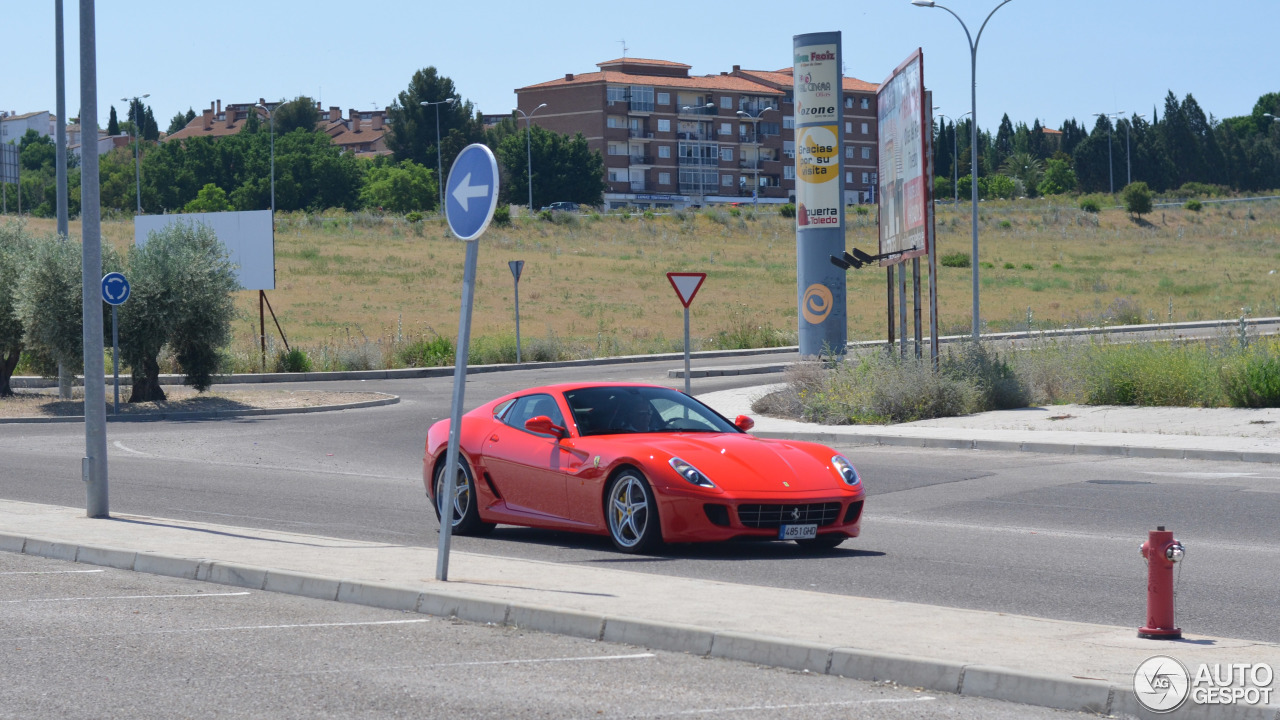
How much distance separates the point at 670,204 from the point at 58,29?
11480cm

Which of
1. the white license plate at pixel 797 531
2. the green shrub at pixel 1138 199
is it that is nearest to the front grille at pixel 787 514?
the white license plate at pixel 797 531

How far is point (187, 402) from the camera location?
28750 mm

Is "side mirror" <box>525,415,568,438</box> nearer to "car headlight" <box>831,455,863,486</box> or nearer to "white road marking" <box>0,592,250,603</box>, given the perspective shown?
"car headlight" <box>831,455,863,486</box>

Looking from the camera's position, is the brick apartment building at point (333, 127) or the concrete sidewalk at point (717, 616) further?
the brick apartment building at point (333, 127)

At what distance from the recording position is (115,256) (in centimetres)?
2819

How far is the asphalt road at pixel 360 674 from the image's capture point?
18.9ft

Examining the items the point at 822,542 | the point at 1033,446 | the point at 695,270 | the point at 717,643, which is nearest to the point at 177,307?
the point at 1033,446

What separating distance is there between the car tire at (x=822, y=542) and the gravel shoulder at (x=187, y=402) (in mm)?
18854

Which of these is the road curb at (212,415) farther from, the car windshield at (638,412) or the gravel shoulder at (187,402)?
the car windshield at (638,412)

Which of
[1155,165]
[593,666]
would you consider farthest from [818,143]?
[1155,165]

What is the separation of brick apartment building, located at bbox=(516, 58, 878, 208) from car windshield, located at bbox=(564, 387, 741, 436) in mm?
125072

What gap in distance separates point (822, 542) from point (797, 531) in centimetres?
83

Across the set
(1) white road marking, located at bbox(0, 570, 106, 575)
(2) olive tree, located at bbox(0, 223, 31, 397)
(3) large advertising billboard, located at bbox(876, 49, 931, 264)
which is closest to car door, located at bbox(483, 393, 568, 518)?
(1) white road marking, located at bbox(0, 570, 106, 575)

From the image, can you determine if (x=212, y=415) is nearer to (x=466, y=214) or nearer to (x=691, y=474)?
(x=691, y=474)
